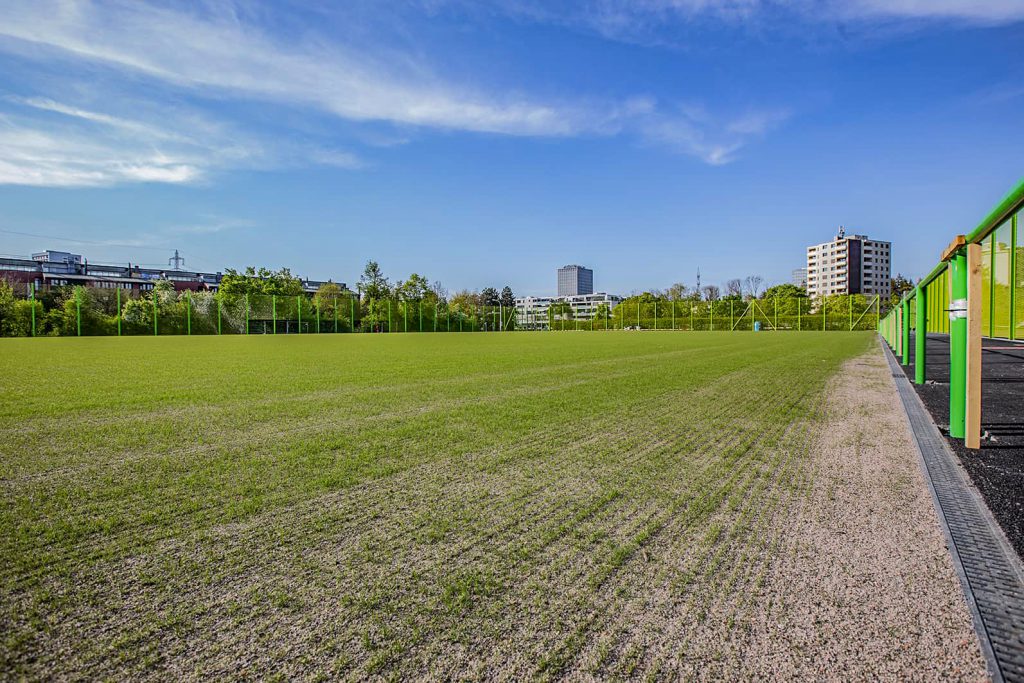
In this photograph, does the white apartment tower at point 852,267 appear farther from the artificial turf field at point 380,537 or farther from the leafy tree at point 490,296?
the artificial turf field at point 380,537

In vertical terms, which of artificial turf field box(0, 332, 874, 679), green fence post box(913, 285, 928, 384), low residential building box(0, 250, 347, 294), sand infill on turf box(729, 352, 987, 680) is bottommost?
sand infill on turf box(729, 352, 987, 680)

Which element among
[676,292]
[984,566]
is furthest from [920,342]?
[676,292]

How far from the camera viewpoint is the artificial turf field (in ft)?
4.56

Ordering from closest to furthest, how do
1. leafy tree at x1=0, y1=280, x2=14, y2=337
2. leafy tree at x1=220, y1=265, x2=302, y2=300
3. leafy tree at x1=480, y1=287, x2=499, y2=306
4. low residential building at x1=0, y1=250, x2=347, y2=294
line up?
leafy tree at x1=0, y1=280, x2=14, y2=337, leafy tree at x1=220, y1=265, x2=302, y2=300, low residential building at x1=0, y1=250, x2=347, y2=294, leafy tree at x1=480, y1=287, x2=499, y2=306

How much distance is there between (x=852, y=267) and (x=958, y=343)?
130374 mm

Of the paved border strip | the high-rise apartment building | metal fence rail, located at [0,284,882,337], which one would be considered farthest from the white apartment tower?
the paved border strip

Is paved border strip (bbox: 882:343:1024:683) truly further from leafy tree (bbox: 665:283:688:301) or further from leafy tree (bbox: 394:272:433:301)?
leafy tree (bbox: 665:283:688:301)

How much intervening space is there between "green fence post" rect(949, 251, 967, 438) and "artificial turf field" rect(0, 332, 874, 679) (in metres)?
0.99

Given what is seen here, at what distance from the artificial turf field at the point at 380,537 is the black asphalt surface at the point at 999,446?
2.70 ft

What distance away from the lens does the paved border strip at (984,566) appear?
1.41 metres

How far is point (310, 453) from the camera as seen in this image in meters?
3.31

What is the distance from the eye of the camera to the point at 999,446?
351 centimetres

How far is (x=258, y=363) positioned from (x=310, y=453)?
307 inches

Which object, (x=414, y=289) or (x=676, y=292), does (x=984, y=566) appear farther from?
(x=676, y=292)
